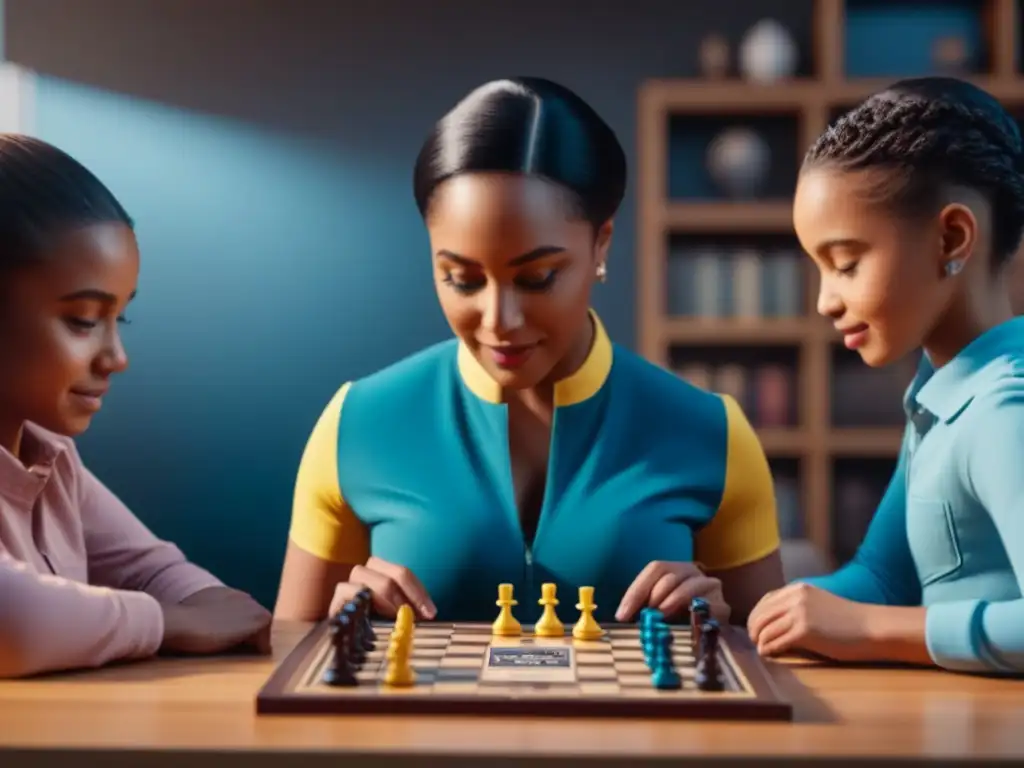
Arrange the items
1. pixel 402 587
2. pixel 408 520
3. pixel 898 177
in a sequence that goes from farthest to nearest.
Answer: pixel 408 520 < pixel 402 587 < pixel 898 177

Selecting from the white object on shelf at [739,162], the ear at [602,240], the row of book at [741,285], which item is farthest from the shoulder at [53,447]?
the white object on shelf at [739,162]

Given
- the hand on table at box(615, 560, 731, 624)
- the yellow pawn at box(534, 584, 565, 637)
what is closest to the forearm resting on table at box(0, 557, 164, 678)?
the yellow pawn at box(534, 584, 565, 637)

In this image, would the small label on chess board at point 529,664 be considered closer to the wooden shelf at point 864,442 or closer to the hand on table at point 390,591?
the hand on table at point 390,591

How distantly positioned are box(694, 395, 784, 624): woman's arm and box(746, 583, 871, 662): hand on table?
27 centimetres

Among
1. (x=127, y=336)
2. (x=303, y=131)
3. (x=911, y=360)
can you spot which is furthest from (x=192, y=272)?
(x=911, y=360)

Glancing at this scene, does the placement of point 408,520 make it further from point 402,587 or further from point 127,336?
point 127,336

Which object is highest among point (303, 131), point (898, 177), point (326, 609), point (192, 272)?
point (303, 131)

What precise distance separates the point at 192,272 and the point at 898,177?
4.01 metres

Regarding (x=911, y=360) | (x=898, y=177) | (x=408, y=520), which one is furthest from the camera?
(x=911, y=360)

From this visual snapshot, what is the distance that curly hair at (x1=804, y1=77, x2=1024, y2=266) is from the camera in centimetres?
133

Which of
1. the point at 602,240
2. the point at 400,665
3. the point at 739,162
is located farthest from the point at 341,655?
the point at 739,162

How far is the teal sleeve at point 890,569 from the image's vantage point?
148cm

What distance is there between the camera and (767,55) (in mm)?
4746

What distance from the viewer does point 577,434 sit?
1.61 metres
